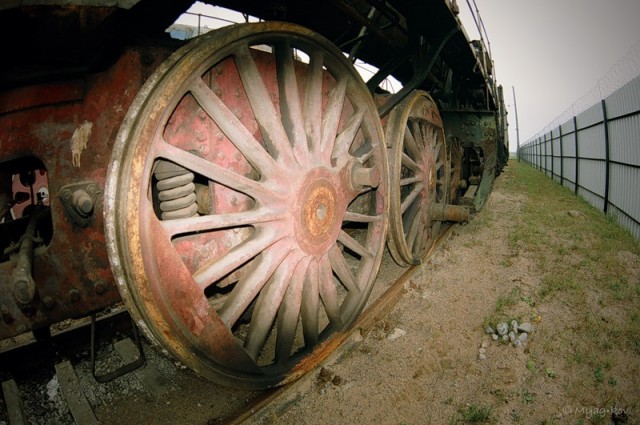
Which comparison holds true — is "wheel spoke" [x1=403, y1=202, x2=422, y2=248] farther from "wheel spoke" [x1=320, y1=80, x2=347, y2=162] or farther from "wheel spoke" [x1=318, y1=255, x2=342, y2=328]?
"wheel spoke" [x1=320, y1=80, x2=347, y2=162]

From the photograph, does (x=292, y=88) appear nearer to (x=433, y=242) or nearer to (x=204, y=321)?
(x=204, y=321)

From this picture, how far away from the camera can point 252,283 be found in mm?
1646

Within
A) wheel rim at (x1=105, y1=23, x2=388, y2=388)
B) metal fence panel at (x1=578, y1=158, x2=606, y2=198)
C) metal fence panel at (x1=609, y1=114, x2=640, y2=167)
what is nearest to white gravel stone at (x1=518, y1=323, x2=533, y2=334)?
wheel rim at (x1=105, y1=23, x2=388, y2=388)

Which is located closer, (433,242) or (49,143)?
(49,143)

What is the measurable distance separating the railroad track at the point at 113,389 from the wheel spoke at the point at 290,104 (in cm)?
132

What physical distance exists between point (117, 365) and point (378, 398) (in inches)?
73.7

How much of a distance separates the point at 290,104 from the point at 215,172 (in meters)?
0.67

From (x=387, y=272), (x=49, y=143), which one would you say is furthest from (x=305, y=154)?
(x=387, y=272)

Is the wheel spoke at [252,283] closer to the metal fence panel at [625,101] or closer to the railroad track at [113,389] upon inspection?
the railroad track at [113,389]

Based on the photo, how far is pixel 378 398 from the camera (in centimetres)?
203

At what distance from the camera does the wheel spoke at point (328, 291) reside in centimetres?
207

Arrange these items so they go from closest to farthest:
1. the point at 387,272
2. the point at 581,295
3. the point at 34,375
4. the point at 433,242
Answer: the point at 34,375 < the point at 581,295 < the point at 387,272 < the point at 433,242

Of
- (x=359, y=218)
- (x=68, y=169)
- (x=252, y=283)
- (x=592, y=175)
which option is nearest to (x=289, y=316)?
(x=252, y=283)

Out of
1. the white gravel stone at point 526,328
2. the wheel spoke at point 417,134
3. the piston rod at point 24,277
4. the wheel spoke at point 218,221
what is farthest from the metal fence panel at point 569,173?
the piston rod at point 24,277
